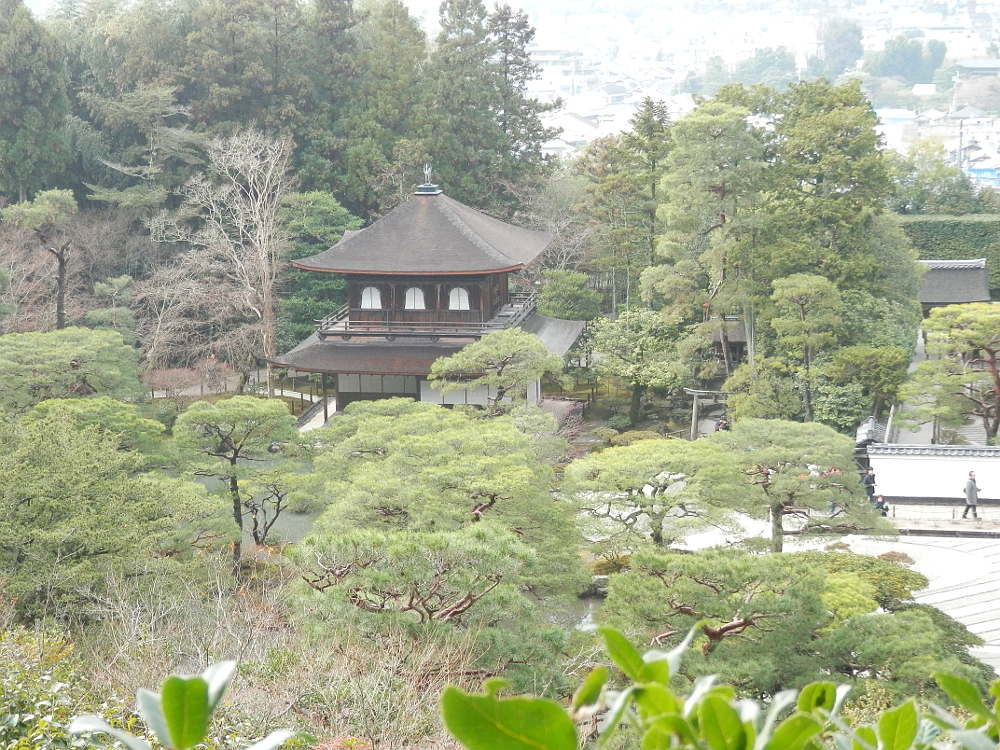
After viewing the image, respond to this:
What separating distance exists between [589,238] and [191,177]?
35.6 feet

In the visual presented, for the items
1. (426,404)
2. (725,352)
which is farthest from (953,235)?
(426,404)

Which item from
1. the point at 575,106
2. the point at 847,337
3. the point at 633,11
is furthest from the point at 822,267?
the point at 633,11

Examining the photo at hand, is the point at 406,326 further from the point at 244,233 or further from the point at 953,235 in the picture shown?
the point at 953,235

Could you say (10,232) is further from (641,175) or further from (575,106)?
(575,106)

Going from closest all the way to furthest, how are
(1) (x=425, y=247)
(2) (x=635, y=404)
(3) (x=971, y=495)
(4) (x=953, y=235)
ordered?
1. (3) (x=971, y=495)
2. (1) (x=425, y=247)
3. (2) (x=635, y=404)
4. (4) (x=953, y=235)

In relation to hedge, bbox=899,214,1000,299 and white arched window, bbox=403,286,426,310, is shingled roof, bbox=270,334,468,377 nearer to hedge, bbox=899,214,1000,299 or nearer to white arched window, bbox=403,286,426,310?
white arched window, bbox=403,286,426,310

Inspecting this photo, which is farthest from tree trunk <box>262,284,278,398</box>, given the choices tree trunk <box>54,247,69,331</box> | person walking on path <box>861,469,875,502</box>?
person walking on path <box>861,469,875,502</box>

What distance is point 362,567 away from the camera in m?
10.5

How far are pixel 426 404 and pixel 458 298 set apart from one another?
650 centimetres

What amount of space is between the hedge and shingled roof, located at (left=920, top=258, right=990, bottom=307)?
6.62ft

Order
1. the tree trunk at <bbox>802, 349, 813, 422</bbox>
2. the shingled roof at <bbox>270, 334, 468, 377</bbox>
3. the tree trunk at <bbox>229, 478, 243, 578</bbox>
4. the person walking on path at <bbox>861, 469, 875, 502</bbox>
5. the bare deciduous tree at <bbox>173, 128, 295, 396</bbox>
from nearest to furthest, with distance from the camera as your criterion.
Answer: the tree trunk at <bbox>229, 478, 243, 578</bbox>
the person walking on path at <bbox>861, 469, 875, 502</bbox>
the tree trunk at <bbox>802, 349, 813, 422</bbox>
the shingled roof at <bbox>270, 334, 468, 377</bbox>
the bare deciduous tree at <bbox>173, 128, 295, 396</bbox>

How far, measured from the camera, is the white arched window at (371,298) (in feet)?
79.2

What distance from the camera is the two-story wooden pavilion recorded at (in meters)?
23.0

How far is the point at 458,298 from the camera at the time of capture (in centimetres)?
2392
